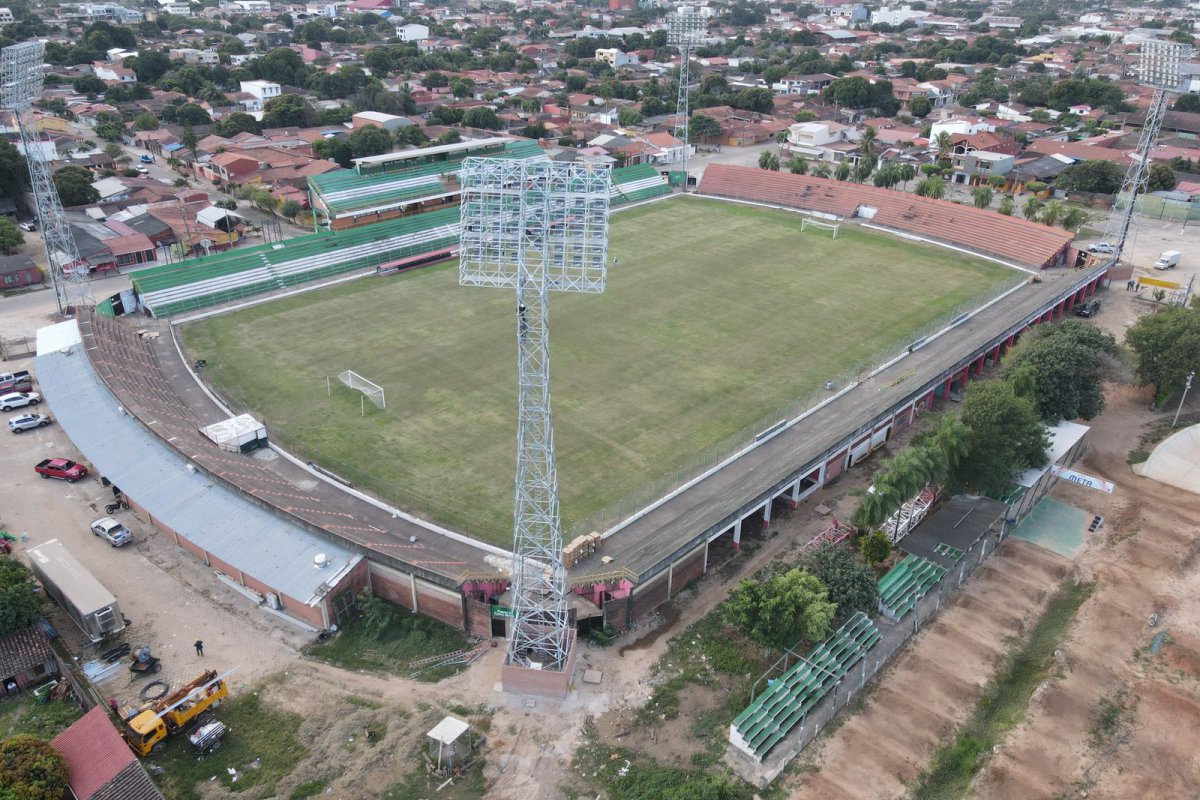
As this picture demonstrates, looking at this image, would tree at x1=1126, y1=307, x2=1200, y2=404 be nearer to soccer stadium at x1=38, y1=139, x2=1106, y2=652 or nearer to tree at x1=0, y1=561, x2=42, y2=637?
soccer stadium at x1=38, y1=139, x2=1106, y2=652

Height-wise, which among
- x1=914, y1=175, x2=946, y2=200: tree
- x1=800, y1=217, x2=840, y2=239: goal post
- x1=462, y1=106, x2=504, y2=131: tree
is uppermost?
x1=462, y1=106, x2=504, y2=131: tree

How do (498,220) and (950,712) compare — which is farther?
(950,712)

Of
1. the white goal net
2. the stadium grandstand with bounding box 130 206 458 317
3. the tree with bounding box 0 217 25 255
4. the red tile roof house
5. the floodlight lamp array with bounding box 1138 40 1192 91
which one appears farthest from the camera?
the tree with bounding box 0 217 25 255

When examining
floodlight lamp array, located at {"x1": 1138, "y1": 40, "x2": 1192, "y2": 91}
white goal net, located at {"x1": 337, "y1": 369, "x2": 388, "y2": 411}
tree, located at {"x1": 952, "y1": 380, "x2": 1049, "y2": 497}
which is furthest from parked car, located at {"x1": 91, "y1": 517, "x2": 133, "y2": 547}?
floodlight lamp array, located at {"x1": 1138, "y1": 40, "x2": 1192, "y2": 91}

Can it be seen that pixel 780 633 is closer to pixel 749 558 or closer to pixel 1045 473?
pixel 749 558

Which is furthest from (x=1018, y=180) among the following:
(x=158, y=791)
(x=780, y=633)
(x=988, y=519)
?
(x=158, y=791)

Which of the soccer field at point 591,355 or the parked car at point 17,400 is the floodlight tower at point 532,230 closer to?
the soccer field at point 591,355

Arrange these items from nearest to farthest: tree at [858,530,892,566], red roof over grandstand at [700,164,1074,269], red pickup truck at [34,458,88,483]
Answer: tree at [858,530,892,566] → red pickup truck at [34,458,88,483] → red roof over grandstand at [700,164,1074,269]
